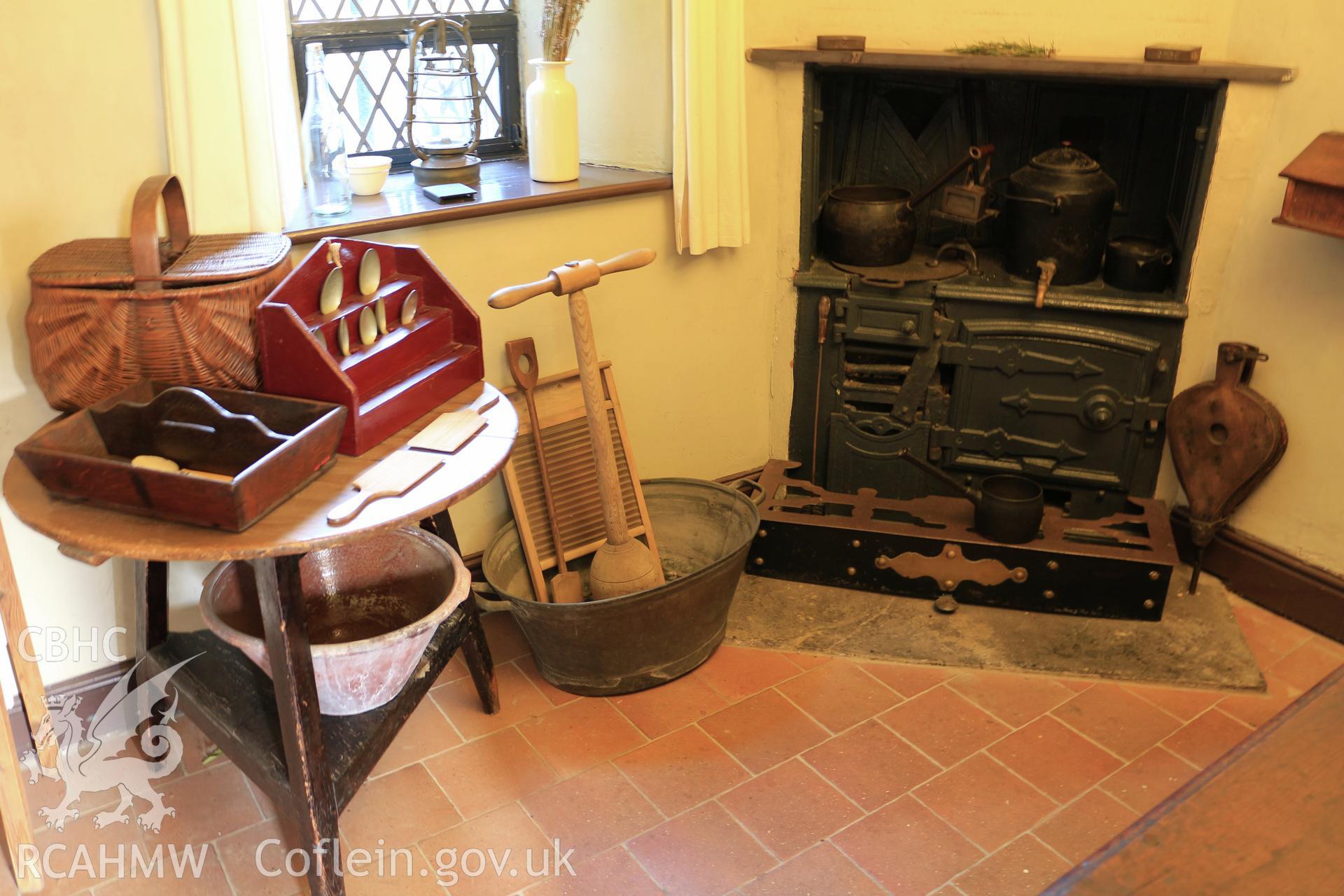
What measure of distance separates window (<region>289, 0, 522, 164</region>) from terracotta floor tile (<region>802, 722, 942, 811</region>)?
189 cm

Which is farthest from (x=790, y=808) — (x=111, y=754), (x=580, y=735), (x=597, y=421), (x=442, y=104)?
(x=442, y=104)

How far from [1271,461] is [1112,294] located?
1.94 ft

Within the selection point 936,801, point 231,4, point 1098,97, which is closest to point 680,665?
point 936,801

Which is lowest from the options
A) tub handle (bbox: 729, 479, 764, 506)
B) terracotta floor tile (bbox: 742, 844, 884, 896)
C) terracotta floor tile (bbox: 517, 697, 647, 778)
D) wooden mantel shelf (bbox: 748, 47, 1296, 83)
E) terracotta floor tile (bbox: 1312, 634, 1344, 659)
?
terracotta floor tile (bbox: 742, 844, 884, 896)

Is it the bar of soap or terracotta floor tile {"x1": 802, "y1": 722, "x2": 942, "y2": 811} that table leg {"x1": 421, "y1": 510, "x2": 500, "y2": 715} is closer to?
the bar of soap

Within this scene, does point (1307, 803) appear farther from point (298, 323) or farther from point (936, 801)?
point (298, 323)

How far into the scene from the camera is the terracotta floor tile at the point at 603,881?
6.74ft

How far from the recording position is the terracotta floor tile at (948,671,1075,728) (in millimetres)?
2555

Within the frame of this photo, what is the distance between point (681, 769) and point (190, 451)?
1.21 meters

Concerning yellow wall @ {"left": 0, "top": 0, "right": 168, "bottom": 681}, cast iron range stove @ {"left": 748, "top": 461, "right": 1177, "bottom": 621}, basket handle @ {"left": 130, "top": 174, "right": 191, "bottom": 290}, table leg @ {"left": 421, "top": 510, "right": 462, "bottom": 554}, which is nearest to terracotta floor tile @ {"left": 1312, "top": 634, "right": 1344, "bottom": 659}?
cast iron range stove @ {"left": 748, "top": 461, "right": 1177, "bottom": 621}

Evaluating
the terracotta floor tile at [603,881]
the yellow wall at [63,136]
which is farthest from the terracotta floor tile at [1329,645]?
the yellow wall at [63,136]

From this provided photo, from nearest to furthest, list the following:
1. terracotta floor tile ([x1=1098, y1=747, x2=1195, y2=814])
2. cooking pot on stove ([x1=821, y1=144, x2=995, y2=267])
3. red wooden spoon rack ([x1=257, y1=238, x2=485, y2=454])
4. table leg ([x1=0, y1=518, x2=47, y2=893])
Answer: red wooden spoon rack ([x1=257, y1=238, x2=485, y2=454])
table leg ([x1=0, y1=518, x2=47, y2=893])
terracotta floor tile ([x1=1098, y1=747, x2=1195, y2=814])
cooking pot on stove ([x1=821, y1=144, x2=995, y2=267])

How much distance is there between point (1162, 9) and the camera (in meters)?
2.79

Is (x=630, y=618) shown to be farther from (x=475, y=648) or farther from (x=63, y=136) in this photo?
(x=63, y=136)
